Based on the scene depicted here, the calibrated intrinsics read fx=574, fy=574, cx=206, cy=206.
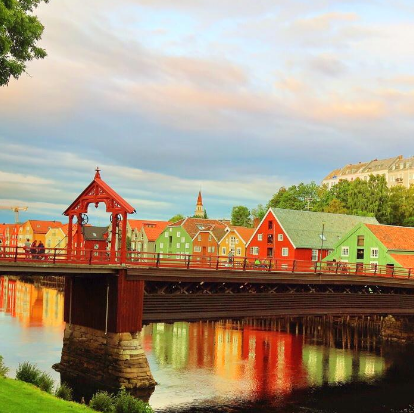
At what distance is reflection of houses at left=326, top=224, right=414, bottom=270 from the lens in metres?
67.6

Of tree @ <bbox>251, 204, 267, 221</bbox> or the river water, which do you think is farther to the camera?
tree @ <bbox>251, 204, 267, 221</bbox>

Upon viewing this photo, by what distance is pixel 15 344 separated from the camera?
1807 inches

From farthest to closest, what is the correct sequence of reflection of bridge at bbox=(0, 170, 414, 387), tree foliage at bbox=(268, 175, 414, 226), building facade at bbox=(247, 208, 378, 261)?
tree foliage at bbox=(268, 175, 414, 226) < building facade at bbox=(247, 208, 378, 261) < reflection of bridge at bbox=(0, 170, 414, 387)

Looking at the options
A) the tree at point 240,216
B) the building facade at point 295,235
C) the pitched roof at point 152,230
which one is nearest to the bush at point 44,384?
the building facade at point 295,235

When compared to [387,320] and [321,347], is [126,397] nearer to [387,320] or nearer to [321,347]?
[321,347]

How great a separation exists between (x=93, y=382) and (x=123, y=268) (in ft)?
23.2

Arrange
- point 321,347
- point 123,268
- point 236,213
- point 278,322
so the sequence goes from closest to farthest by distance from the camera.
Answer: point 123,268 → point 321,347 → point 278,322 → point 236,213

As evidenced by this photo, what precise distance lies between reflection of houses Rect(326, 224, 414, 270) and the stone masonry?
40424 millimetres

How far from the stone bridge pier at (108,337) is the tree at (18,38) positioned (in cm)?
1350

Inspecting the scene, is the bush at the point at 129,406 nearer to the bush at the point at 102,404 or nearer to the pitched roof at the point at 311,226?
the bush at the point at 102,404

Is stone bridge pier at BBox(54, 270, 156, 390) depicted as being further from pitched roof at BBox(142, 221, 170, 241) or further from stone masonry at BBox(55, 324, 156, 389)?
pitched roof at BBox(142, 221, 170, 241)

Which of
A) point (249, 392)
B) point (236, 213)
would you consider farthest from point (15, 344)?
point (236, 213)

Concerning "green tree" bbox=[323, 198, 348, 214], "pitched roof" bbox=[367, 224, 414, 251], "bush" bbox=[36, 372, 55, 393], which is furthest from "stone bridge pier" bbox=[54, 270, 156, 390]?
"green tree" bbox=[323, 198, 348, 214]

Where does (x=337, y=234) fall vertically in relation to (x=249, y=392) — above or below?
above
